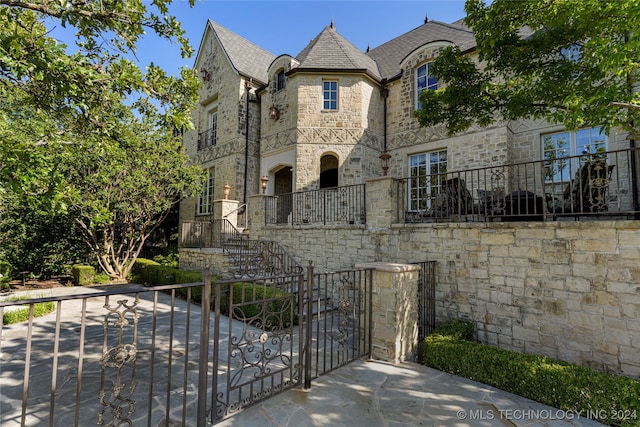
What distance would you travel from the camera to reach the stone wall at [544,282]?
165 inches

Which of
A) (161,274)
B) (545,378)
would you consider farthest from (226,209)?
(545,378)

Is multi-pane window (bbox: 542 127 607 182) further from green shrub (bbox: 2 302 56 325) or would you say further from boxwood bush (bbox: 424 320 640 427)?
green shrub (bbox: 2 302 56 325)

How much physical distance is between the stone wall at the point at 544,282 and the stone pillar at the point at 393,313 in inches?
57.9

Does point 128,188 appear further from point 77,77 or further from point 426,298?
point 426,298

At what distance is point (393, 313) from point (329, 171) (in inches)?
417

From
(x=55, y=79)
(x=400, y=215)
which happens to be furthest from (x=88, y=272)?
(x=400, y=215)

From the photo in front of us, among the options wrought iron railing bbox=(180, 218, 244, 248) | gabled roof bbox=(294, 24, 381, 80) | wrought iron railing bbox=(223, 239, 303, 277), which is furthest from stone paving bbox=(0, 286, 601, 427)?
gabled roof bbox=(294, 24, 381, 80)

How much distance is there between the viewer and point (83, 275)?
1201cm

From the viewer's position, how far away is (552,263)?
15.7ft

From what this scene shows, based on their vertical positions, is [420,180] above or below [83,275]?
above

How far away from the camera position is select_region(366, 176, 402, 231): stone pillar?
278 inches

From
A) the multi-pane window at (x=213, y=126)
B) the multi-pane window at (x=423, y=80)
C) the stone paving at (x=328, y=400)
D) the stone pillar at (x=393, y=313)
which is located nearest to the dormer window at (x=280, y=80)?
the multi-pane window at (x=213, y=126)

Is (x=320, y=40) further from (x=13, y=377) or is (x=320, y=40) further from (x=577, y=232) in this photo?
(x=13, y=377)

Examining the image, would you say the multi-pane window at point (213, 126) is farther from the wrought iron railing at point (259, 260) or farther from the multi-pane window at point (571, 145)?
the multi-pane window at point (571, 145)
